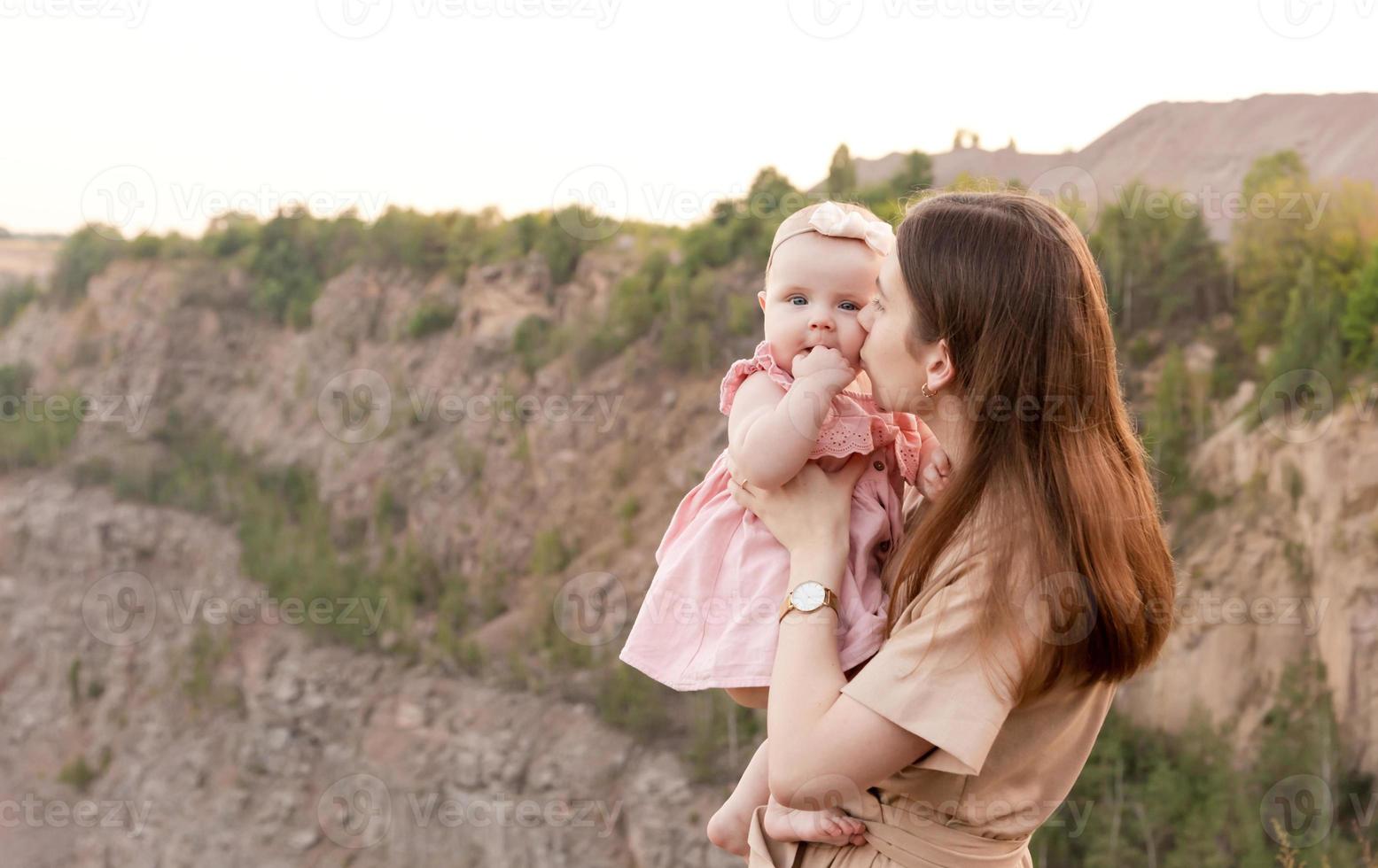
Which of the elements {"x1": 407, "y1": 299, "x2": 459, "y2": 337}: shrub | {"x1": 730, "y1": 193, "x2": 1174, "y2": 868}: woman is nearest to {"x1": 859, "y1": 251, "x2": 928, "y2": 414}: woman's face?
{"x1": 730, "y1": 193, "x2": 1174, "y2": 868}: woman

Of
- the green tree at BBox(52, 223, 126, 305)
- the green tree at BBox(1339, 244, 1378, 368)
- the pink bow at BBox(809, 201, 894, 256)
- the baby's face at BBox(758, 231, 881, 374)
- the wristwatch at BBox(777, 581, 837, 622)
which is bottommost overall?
the green tree at BBox(1339, 244, 1378, 368)

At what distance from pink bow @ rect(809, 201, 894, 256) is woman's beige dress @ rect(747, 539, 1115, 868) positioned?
0.69m

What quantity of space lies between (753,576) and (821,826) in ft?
1.36

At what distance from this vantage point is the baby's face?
2.12 m

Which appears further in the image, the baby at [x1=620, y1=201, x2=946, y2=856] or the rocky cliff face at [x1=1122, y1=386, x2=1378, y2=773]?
the rocky cliff face at [x1=1122, y1=386, x2=1378, y2=773]

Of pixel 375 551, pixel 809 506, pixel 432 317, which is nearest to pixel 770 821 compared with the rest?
pixel 809 506

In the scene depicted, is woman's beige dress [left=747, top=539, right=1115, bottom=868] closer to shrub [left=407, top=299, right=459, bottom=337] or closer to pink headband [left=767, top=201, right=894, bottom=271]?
pink headband [left=767, top=201, right=894, bottom=271]

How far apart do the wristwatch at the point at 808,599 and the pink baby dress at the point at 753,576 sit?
0.08 meters

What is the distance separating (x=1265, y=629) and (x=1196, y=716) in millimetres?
918

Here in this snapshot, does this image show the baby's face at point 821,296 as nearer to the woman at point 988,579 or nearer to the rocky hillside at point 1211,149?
the woman at point 988,579

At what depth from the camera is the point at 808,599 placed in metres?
1.82

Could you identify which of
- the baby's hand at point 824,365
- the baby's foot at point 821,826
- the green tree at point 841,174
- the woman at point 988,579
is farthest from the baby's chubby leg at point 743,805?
the green tree at point 841,174

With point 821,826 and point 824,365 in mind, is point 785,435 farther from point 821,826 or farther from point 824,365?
point 821,826

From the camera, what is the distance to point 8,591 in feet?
63.5
